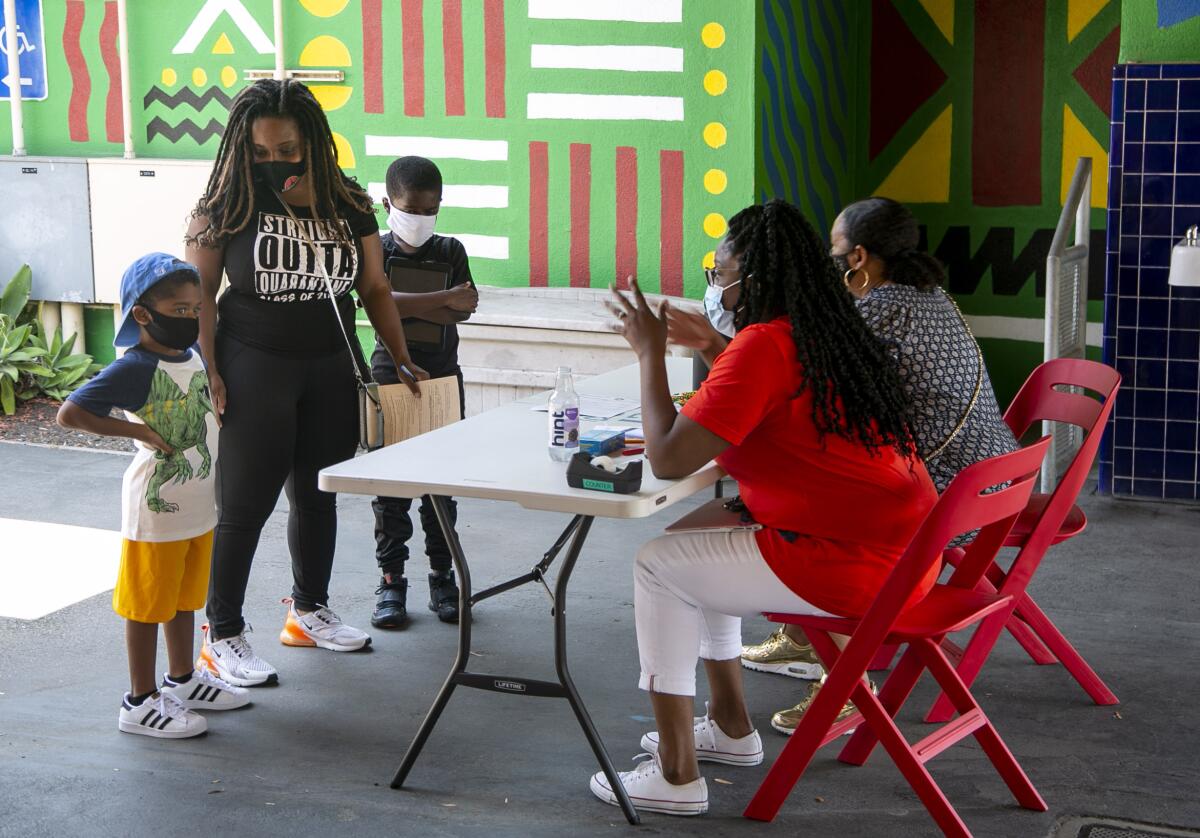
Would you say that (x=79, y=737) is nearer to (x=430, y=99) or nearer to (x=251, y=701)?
(x=251, y=701)

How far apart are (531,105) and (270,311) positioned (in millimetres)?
3345

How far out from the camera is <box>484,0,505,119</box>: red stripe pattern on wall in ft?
23.2

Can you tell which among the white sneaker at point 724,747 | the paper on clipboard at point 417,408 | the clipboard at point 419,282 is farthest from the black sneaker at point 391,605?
the white sneaker at point 724,747

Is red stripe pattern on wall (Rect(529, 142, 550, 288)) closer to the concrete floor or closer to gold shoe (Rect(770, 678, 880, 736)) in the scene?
the concrete floor

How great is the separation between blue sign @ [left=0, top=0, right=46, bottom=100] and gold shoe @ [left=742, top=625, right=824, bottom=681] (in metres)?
5.98

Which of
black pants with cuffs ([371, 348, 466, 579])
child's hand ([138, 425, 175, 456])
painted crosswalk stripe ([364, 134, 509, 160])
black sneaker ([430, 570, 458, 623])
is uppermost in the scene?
painted crosswalk stripe ([364, 134, 509, 160])

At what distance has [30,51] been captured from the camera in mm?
8281

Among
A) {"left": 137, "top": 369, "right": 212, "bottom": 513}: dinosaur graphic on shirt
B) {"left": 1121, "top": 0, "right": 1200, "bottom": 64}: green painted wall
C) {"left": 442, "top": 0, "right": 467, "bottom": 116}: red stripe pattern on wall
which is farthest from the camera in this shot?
{"left": 442, "top": 0, "right": 467, "bottom": 116}: red stripe pattern on wall

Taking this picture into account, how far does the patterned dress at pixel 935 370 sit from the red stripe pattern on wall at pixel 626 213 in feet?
10.9

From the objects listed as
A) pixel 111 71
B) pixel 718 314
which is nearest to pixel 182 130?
pixel 111 71

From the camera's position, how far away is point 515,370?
6.78 metres

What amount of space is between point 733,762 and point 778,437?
3.04ft

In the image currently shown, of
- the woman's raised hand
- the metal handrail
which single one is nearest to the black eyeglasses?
the woman's raised hand

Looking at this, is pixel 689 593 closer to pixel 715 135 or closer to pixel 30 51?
pixel 715 135
